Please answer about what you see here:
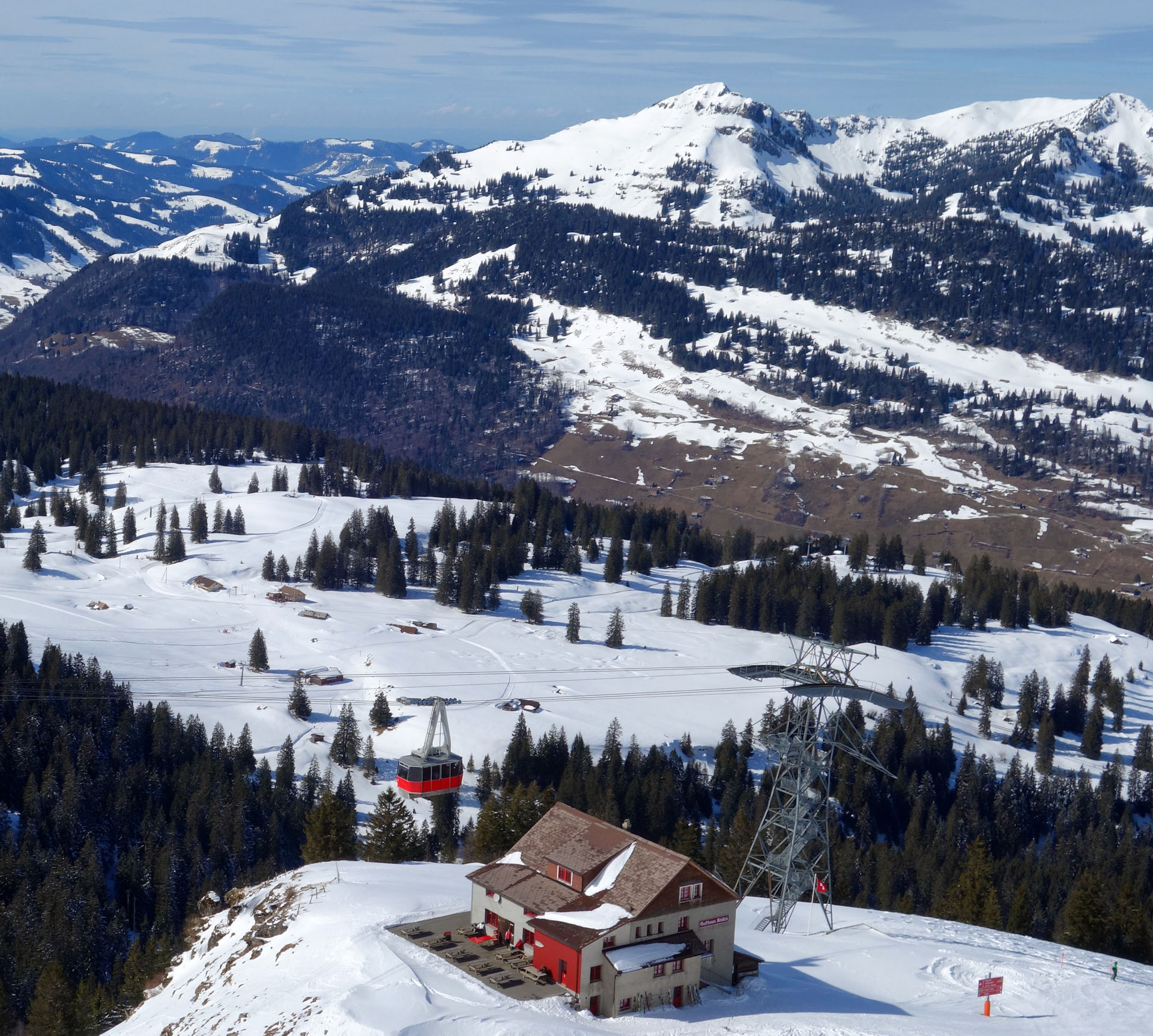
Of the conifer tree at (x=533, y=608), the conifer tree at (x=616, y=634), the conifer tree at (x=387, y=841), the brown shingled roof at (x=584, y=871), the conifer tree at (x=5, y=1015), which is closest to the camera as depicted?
the brown shingled roof at (x=584, y=871)

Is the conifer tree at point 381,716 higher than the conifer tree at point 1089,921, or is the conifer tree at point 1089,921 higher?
the conifer tree at point 1089,921

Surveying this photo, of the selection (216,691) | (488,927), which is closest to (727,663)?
(216,691)

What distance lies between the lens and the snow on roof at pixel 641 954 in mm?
47594

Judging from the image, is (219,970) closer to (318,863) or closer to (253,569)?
(318,863)

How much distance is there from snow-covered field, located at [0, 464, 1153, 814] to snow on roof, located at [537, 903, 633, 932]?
64.0m

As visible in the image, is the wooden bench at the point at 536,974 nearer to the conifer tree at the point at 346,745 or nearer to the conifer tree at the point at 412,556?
the conifer tree at the point at 346,745

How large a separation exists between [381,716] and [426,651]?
2048 centimetres

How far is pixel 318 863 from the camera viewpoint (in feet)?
219

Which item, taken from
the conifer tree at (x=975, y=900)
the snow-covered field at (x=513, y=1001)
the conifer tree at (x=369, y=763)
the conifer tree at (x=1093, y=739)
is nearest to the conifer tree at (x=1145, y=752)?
the conifer tree at (x=1093, y=739)

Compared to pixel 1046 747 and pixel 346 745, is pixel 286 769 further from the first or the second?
pixel 1046 747

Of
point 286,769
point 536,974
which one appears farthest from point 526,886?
point 286,769

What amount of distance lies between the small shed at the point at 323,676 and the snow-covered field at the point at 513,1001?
68418 millimetres

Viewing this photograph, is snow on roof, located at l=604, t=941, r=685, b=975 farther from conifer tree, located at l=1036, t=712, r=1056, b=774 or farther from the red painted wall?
conifer tree, located at l=1036, t=712, r=1056, b=774

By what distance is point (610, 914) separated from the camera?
4925cm
